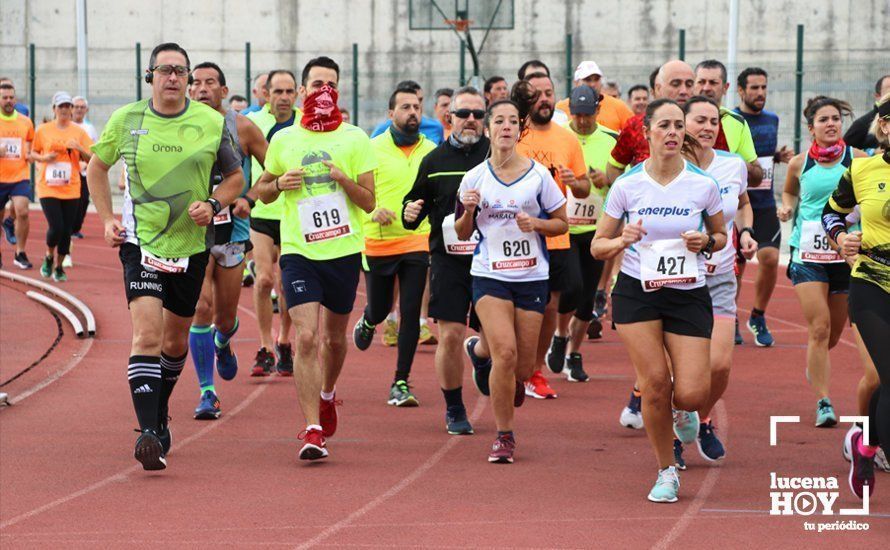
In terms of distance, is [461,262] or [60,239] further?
[60,239]

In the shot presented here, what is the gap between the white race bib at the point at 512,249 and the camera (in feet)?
27.2

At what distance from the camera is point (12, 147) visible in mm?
18203

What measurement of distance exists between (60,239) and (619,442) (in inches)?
398

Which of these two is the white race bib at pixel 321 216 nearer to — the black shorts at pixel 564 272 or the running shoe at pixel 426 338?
the black shorts at pixel 564 272

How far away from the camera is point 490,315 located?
8266 mm

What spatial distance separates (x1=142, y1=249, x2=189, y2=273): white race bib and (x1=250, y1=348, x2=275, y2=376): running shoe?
3.26 meters

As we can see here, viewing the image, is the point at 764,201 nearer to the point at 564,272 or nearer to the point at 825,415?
the point at 564,272

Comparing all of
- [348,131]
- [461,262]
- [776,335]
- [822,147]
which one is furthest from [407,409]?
[776,335]

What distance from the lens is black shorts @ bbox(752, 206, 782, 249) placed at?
12.9 metres

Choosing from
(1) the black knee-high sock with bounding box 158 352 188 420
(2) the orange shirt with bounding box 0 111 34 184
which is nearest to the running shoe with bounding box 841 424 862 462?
(1) the black knee-high sock with bounding box 158 352 188 420

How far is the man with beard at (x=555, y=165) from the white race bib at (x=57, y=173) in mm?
8762

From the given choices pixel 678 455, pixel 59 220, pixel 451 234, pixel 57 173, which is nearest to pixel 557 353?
pixel 451 234

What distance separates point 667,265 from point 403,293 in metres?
3.20

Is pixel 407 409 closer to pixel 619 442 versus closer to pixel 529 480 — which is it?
pixel 619 442
